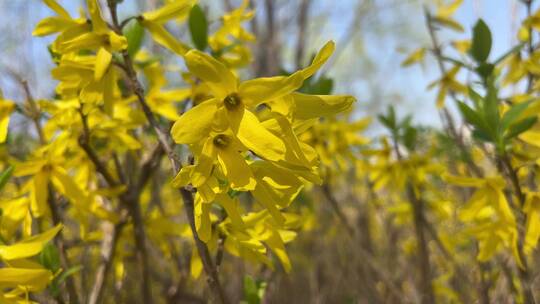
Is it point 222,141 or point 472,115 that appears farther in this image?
point 472,115

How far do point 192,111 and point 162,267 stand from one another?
1.54m

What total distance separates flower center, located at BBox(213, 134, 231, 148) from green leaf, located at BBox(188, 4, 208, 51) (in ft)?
2.19

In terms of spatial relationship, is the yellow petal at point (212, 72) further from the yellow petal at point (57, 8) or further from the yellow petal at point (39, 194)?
the yellow petal at point (39, 194)

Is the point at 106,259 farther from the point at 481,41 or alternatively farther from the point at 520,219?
the point at 481,41

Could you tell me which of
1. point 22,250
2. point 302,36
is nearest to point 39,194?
point 22,250

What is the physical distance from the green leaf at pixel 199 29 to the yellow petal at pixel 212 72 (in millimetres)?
654

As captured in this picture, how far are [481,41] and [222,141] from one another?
2.89 feet

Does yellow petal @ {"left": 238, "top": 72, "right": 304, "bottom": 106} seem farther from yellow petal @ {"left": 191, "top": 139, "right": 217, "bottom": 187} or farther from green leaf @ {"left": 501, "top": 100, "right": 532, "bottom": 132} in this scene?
green leaf @ {"left": 501, "top": 100, "right": 532, "bottom": 132}

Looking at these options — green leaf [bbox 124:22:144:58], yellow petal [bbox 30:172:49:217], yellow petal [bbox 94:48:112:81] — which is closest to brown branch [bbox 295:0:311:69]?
green leaf [bbox 124:22:144:58]

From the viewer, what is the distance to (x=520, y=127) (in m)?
1.11

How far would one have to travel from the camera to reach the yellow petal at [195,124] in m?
0.72

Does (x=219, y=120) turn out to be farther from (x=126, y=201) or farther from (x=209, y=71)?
(x=126, y=201)

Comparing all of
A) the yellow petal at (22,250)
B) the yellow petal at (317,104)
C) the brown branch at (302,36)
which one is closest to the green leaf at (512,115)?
the yellow petal at (317,104)

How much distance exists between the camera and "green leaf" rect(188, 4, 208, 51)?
137 cm
